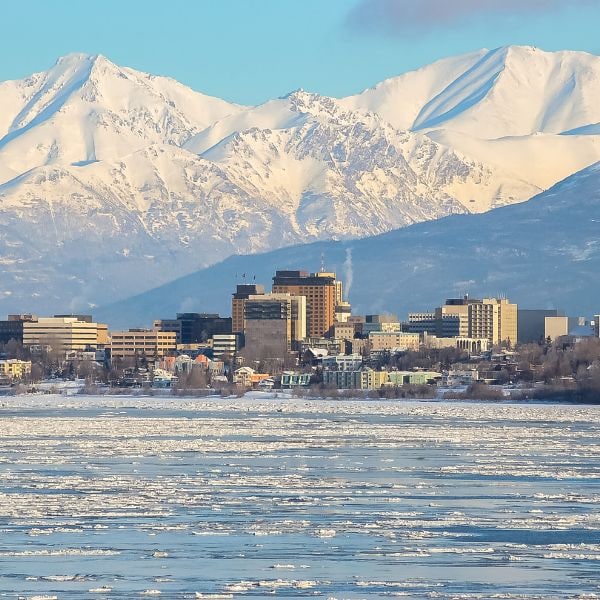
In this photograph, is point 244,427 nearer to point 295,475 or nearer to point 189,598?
point 295,475

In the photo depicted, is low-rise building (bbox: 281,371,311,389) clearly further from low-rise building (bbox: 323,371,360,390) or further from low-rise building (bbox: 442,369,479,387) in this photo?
low-rise building (bbox: 442,369,479,387)

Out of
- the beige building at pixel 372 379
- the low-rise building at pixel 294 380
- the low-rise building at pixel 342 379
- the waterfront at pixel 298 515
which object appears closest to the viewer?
the waterfront at pixel 298 515

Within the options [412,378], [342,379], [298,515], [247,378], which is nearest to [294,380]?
[342,379]

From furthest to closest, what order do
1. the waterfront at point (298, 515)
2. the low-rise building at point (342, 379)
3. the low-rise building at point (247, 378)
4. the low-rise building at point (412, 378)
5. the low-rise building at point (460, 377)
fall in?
the low-rise building at point (247, 378) < the low-rise building at point (412, 378) < the low-rise building at point (342, 379) < the low-rise building at point (460, 377) < the waterfront at point (298, 515)

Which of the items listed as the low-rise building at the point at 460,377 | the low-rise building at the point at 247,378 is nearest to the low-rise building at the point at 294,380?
the low-rise building at the point at 247,378

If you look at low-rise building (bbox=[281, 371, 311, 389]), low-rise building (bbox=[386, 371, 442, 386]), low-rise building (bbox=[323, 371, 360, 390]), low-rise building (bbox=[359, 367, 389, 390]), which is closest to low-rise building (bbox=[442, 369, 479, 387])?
low-rise building (bbox=[386, 371, 442, 386])

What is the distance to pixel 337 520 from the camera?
48.3m

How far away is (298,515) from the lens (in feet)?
161

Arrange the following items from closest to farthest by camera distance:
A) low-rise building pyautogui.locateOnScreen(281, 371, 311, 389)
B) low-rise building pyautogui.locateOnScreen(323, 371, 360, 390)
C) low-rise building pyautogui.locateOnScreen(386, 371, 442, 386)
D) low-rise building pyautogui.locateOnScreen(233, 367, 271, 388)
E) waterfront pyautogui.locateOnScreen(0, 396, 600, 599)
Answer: waterfront pyautogui.locateOnScreen(0, 396, 600, 599), low-rise building pyautogui.locateOnScreen(323, 371, 360, 390), low-rise building pyautogui.locateOnScreen(386, 371, 442, 386), low-rise building pyautogui.locateOnScreen(281, 371, 311, 389), low-rise building pyautogui.locateOnScreen(233, 367, 271, 388)

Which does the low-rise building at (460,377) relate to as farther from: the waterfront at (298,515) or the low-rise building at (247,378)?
the waterfront at (298,515)

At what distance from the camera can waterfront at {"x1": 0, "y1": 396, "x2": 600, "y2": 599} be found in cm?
4000

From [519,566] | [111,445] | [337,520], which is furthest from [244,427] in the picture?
[519,566]

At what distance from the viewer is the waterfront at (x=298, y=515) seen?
40.0 meters

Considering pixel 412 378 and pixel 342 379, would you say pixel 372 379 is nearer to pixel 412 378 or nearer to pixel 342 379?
pixel 342 379
